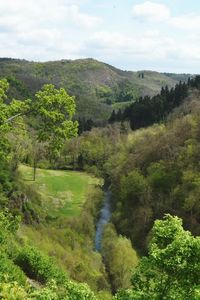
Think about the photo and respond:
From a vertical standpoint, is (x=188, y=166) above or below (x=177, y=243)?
below

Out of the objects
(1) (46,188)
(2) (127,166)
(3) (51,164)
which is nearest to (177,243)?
(2) (127,166)

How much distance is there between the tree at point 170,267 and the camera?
16297mm

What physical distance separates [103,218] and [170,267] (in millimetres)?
74608

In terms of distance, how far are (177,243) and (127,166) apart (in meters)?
83.3

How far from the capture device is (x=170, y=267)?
16.7 m

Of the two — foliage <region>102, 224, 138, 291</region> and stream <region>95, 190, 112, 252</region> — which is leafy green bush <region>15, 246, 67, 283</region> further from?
stream <region>95, 190, 112, 252</region>

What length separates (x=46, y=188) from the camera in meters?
112

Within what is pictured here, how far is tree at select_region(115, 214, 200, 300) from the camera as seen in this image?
1630cm

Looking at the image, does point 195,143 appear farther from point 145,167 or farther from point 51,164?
point 51,164

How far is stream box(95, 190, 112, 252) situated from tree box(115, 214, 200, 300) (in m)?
53.3

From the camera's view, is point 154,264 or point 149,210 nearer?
point 154,264

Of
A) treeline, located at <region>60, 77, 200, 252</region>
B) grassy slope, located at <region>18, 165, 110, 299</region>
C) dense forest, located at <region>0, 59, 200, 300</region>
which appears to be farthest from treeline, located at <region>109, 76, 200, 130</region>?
treeline, located at <region>60, 77, 200, 252</region>

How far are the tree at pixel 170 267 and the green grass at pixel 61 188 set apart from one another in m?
71.8

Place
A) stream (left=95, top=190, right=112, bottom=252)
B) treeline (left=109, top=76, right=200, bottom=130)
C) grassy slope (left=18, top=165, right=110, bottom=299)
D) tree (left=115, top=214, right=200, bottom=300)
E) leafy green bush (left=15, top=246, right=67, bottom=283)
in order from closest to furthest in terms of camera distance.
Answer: tree (left=115, top=214, right=200, bottom=300) → leafy green bush (left=15, top=246, right=67, bottom=283) → grassy slope (left=18, top=165, right=110, bottom=299) → stream (left=95, top=190, right=112, bottom=252) → treeline (left=109, top=76, right=200, bottom=130)
